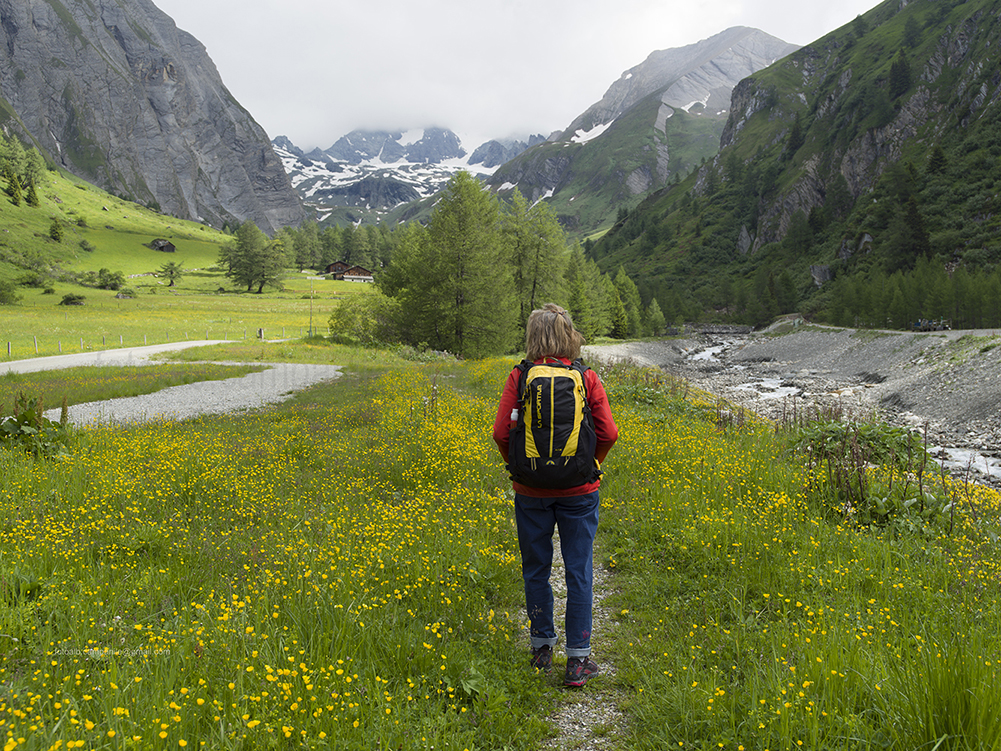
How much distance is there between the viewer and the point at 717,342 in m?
86.9

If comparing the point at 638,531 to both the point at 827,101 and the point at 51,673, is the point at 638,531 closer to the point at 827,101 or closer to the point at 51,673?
the point at 51,673

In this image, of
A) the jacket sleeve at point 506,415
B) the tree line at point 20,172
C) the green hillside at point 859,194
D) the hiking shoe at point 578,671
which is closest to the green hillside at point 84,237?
the tree line at point 20,172

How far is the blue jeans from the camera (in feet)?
13.3

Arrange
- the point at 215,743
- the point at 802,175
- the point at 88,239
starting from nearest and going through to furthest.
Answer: the point at 215,743
the point at 88,239
the point at 802,175

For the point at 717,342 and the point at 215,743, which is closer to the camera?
the point at 215,743

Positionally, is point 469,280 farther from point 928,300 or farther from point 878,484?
point 928,300

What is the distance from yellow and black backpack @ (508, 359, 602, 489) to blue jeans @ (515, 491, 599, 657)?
0.26 meters

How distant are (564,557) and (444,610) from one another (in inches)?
54.8

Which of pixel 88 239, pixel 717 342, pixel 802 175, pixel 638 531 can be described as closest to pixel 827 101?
pixel 802 175

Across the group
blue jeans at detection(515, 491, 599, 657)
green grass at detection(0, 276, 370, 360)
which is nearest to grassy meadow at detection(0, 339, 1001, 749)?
blue jeans at detection(515, 491, 599, 657)

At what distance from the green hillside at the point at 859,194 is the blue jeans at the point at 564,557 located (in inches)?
2559

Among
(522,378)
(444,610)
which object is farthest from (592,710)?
(522,378)

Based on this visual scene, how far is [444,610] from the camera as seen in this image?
4.66 m

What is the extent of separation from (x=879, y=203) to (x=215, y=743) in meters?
129
